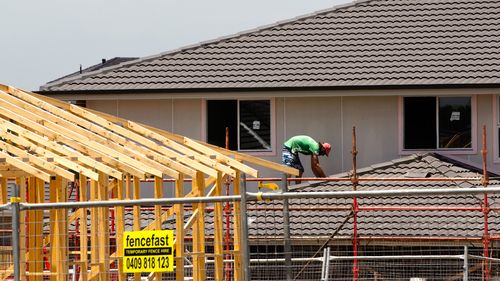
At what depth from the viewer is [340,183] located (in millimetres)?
29188

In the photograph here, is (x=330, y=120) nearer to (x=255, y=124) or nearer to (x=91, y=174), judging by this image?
(x=255, y=124)

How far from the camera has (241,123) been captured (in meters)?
32.0

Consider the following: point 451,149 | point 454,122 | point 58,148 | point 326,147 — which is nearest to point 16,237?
point 58,148

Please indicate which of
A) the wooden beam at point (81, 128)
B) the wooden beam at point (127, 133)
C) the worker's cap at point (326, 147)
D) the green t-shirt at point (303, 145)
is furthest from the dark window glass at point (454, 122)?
the wooden beam at point (81, 128)

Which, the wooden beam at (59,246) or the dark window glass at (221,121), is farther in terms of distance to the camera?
the dark window glass at (221,121)

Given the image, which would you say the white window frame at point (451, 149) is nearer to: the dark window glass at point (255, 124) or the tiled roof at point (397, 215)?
the tiled roof at point (397, 215)

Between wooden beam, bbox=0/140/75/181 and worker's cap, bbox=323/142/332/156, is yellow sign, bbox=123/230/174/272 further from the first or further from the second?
Answer: worker's cap, bbox=323/142/332/156

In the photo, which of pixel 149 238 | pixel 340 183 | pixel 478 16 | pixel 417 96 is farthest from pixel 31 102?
pixel 478 16

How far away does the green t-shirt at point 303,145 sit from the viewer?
96.4 feet

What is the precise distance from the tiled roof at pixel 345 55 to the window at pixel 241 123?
1.91 ft

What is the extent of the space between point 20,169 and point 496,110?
1505 centimetres

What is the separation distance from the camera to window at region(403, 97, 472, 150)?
3147 centimetres

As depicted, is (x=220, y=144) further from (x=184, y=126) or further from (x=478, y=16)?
(x=478, y=16)

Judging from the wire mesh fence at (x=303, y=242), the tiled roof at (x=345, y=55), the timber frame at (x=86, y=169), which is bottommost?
the wire mesh fence at (x=303, y=242)
